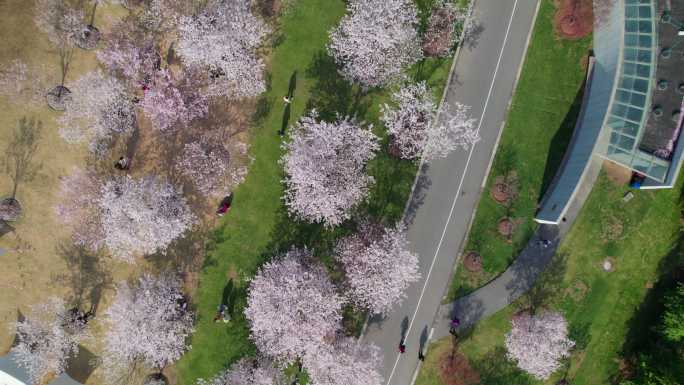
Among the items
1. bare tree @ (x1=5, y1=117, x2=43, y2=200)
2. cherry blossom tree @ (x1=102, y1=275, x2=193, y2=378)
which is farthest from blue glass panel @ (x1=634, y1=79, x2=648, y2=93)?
bare tree @ (x1=5, y1=117, x2=43, y2=200)

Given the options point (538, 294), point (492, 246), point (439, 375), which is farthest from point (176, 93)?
point (538, 294)

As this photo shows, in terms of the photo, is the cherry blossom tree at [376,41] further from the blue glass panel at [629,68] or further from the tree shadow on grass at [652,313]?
the tree shadow on grass at [652,313]

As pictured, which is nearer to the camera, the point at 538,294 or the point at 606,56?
the point at 606,56

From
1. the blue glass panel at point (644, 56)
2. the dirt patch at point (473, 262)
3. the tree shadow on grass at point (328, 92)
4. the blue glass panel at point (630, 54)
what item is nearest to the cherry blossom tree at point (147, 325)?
the tree shadow on grass at point (328, 92)

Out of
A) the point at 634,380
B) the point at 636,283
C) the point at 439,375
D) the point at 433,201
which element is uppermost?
the point at 433,201

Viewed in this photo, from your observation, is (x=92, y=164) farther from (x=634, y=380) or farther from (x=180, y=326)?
(x=634, y=380)

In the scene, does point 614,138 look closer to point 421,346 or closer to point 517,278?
point 517,278

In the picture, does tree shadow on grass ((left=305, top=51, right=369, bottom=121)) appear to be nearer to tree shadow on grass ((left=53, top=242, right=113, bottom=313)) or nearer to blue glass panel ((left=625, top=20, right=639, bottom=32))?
blue glass panel ((left=625, top=20, right=639, bottom=32))
